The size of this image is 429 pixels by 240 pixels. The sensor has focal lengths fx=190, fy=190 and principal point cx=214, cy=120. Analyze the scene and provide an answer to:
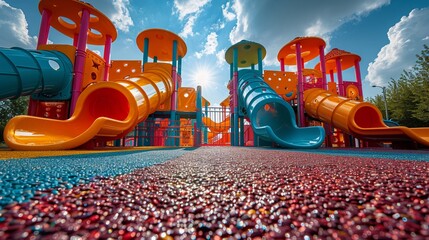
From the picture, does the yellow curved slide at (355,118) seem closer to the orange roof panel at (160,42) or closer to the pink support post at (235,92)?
the pink support post at (235,92)

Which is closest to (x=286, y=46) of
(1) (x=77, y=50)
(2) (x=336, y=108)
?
(2) (x=336, y=108)

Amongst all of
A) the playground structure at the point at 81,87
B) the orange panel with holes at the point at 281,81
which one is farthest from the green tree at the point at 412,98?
the playground structure at the point at 81,87

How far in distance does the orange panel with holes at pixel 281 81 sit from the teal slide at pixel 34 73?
8.79 metres

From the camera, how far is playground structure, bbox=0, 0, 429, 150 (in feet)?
15.6

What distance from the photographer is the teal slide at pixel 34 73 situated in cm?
508

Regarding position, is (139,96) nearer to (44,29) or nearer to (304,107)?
(44,29)

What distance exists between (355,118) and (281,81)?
3.86 meters

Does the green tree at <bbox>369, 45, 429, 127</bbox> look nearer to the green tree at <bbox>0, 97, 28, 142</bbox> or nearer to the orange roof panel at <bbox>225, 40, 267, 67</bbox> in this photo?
the orange roof panel at <bbox>225, 40, 267, 67</bbox>

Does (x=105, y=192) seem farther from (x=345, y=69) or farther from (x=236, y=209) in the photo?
(x=345, y=69)

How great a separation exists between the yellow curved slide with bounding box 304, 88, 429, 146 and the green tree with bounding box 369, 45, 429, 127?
7.43 m

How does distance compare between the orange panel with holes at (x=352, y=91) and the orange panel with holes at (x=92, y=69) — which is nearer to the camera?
the orange panel with holes at (x=92, y=69)

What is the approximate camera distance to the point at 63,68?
21.2ft

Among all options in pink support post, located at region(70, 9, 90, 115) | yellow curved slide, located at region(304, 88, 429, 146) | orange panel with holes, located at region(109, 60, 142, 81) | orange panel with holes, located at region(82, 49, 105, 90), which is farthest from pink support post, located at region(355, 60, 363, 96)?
pink support post, located at region(70, 9, 90, 115)

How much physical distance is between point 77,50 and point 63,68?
98cm
